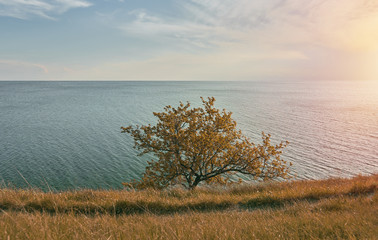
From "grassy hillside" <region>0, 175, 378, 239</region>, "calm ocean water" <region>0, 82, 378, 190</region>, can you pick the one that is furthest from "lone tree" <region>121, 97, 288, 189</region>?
"calm ocean water" <region>0, 82, 378, 190</region>

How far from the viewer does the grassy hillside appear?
4.40m

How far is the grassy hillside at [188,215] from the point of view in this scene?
4402mm

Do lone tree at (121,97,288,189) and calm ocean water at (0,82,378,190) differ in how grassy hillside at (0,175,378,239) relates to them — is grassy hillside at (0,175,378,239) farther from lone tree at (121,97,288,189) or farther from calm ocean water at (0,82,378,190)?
calm ocean water at (0,82,378,190)

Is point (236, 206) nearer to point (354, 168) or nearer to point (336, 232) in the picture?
point (336, 232)

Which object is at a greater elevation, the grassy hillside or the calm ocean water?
the grassy hillside

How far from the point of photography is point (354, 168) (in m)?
33.3

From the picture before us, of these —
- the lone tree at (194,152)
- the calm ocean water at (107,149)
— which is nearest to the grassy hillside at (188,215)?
the lone tree at (194,152)

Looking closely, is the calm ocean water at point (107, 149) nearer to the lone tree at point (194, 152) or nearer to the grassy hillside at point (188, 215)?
the lone tree at point (194, 152)

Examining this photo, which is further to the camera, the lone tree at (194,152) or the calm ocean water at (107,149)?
the calm ocean water at (107,149)

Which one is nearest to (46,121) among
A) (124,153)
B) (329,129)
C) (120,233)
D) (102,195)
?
(124,153)

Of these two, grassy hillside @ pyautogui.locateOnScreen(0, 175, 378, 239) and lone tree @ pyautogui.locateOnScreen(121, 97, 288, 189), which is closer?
grassy hillside @ pyautogui.locateOnScreen(0, 175, 378, 239)

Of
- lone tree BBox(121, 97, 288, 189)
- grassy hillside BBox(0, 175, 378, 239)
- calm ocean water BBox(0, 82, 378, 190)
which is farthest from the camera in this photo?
calm ocean water BBox(0, 82, 378, 190)

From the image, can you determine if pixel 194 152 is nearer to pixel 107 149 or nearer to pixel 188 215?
pixel 188 215

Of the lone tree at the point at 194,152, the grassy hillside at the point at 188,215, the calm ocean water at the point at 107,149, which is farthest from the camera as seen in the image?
the calm ocean water at the point at 107,149
